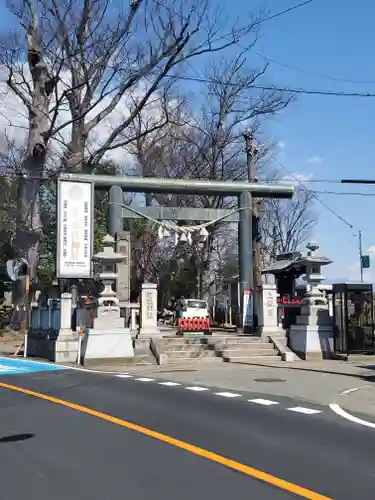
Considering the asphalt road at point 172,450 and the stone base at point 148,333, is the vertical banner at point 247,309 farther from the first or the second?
the asphalt road at point 172,450

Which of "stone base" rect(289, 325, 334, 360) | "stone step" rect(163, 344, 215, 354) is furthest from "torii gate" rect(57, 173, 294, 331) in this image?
"stone step" rect(163, 344, 215, 354)

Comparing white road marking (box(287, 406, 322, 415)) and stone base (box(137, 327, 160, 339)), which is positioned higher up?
stone base (box(137, 327, 160, 339))

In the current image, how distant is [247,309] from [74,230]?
7669 mm

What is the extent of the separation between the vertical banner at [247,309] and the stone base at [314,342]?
9.81 feet

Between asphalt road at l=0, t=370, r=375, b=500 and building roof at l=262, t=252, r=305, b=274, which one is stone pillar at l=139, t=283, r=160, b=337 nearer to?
building roof at l=262, t=252, r=305, b=274

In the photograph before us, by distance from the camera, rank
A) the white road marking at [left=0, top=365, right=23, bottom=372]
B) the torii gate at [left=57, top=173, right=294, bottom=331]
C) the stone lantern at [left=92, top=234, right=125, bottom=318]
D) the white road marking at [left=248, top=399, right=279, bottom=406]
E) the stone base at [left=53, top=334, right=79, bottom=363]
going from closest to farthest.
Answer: the white road marking at [left=248, top=399, right=279, bottom=406] → the white road marking at [left=0, top=365, right=23, bottom=372] → the stone lantern at [left=92, top=234, right=125, bottom=318] → the stone base at [left=53, top=334, right=79, bottom=363] → the torii gate at [left=57, top=173, right=294, bottom=331]

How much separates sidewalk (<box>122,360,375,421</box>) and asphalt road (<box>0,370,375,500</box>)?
5.81 ft

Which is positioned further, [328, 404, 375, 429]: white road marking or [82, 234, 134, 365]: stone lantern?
[82, 234, 134, 365]: stone lantern

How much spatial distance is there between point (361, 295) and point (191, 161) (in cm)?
2077

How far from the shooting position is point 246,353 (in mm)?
20609

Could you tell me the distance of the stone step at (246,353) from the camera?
66.9 ft

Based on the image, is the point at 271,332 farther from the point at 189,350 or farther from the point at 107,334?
the point at 107,334

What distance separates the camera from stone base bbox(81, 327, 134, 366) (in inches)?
756

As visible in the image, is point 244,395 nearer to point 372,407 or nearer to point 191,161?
point 372,407
